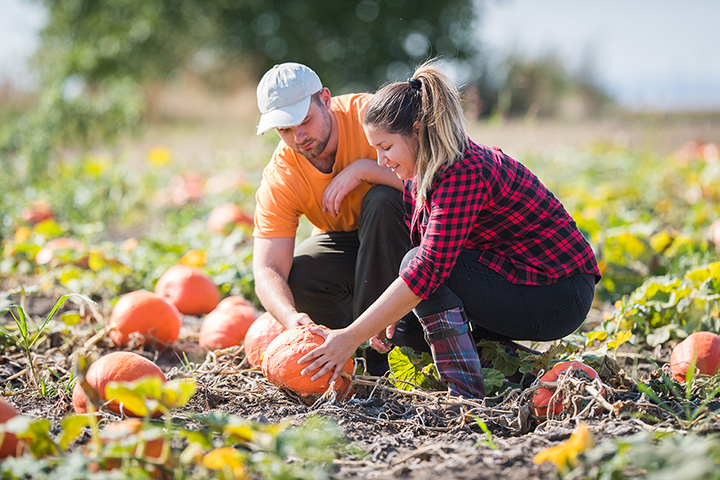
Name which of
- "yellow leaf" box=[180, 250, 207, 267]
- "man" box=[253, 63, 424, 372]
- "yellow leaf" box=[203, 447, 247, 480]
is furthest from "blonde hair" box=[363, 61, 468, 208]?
"yellow leaf" box=[180, 250, 207, 267]

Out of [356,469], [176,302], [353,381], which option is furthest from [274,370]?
[176,302]

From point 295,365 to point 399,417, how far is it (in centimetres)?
39

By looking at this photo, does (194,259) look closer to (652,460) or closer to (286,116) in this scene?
(286,116)

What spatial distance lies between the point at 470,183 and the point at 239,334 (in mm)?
1316

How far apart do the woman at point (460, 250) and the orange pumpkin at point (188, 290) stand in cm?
131

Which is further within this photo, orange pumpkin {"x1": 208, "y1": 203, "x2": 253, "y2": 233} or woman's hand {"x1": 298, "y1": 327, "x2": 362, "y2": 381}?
orange pumpkin {"x1": 208, "y1": 203, "x2": 253, "y2": 233}

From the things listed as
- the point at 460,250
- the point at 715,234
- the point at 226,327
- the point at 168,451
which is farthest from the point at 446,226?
the point at 715,234

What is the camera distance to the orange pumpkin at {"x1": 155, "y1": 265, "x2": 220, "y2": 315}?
359 cm

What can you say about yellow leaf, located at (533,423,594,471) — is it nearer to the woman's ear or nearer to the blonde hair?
the blonde hair

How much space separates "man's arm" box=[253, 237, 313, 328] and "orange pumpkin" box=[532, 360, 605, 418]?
89cm

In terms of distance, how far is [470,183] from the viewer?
7.20ft

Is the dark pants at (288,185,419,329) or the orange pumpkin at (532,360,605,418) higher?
the dark pants at (288,185,419,329)

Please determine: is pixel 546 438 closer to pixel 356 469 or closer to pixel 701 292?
pixel 356 469

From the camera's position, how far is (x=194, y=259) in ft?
13.6
